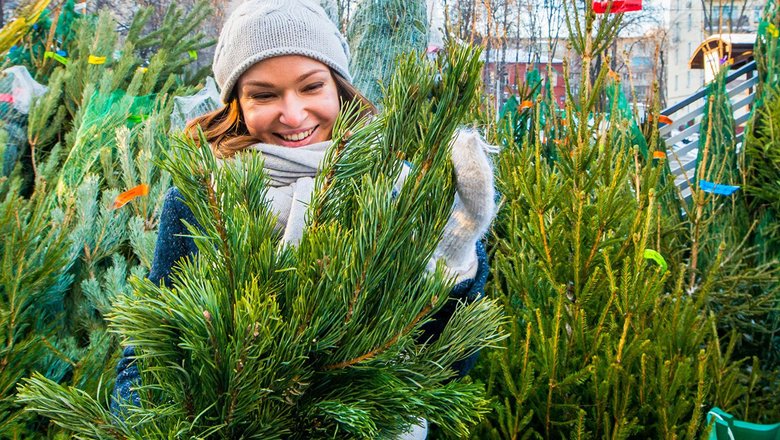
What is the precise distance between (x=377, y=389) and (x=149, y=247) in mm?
1658

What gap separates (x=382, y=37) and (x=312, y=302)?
146 inches

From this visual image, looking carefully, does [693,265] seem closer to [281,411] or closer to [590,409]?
[590,409]

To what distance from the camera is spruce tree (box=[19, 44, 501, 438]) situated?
0.72m

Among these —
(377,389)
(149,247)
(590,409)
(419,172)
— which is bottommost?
(590,409)

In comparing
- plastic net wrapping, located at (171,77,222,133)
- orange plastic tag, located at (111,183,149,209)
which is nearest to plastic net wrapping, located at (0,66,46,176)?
plastic net wrapping, located at (171,77,222,133)

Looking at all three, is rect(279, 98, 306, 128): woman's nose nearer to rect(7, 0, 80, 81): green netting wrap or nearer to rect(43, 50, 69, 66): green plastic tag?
rect(43, 50, 69, 66): green plastic tag

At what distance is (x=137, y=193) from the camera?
2219 mm

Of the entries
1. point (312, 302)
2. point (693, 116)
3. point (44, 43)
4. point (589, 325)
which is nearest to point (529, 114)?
point (693, 116)

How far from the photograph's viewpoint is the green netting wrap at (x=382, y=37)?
416 centimetres

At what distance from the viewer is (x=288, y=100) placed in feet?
4.80

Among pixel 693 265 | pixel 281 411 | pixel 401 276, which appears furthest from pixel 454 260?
pixel 693 265

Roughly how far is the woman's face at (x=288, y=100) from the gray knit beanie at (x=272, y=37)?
0.02m

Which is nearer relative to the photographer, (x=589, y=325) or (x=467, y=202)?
(x=467, y=202)

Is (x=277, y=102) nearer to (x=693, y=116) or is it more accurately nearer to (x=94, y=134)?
(x=94, y=134)
